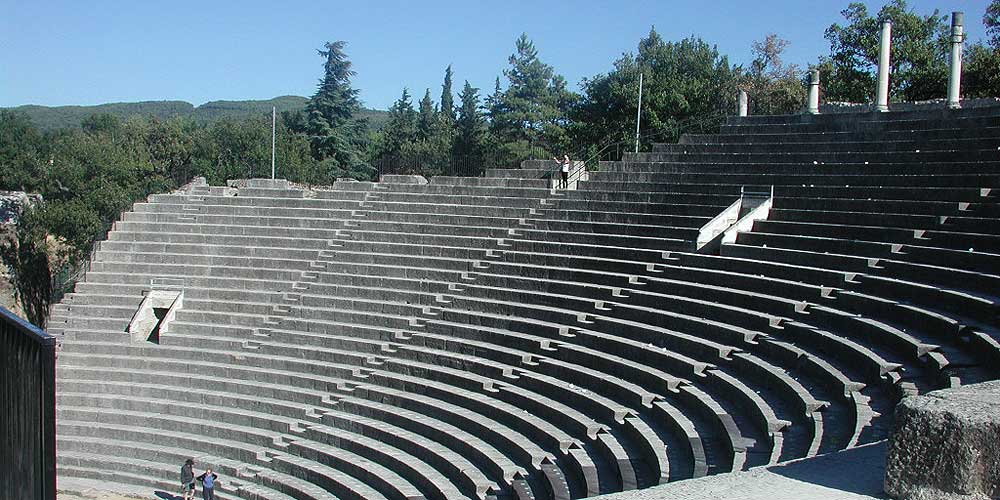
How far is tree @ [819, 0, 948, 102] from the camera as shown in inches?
968

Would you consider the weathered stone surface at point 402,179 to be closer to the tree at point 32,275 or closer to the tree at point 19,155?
the tree at point 32,275

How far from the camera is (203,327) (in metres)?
16.7

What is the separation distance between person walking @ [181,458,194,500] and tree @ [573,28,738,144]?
15224 millimetres

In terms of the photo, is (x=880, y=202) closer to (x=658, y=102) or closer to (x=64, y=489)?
(x=64, y=489)

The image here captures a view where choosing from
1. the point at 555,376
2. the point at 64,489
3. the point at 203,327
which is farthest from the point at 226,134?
the point at 555,376

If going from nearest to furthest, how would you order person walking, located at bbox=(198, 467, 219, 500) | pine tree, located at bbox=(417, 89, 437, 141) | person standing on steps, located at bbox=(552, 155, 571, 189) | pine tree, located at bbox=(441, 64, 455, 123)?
person walking, located at bbox=(198, 467, 219, 500) → person standing on steps, located at bbox=(552, 155, 571, 189) → pine tree, located at bbox=(417, 89, 437, 141) → pine tree, located at bbox=(441, 64, 455, 123)

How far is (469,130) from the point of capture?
172 ft

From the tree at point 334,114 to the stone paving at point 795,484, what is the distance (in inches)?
1570

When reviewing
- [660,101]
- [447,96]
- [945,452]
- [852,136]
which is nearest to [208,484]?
[945,452]

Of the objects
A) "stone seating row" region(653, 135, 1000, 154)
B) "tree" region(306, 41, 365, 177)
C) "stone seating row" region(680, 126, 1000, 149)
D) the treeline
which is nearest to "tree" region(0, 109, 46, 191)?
the treeline

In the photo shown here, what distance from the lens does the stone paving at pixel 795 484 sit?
446cm

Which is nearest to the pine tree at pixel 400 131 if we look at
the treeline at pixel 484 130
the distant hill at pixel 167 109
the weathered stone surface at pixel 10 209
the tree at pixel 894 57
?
the treeline at pixel 484 130

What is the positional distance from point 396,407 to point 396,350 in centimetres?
153

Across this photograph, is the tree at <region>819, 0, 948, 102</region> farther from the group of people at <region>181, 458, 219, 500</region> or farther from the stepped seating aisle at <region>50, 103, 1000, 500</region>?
the group of people at <region>181, 458, 219, 500</region>
